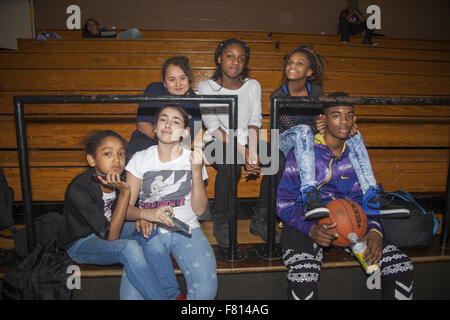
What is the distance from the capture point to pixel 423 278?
4.33ft

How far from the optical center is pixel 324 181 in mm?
1333

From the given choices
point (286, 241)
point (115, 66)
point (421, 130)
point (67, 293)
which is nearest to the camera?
point (67, 293)

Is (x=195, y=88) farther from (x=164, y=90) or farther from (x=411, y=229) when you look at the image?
(x=411, y=229)

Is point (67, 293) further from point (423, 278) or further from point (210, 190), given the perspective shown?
point (423, 278)

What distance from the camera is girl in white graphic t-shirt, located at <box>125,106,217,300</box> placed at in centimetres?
116

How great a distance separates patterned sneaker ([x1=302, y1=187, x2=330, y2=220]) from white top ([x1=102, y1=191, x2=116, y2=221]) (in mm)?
843

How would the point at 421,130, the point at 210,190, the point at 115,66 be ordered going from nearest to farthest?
1. the point at 210,190
2. the point at 421,130
3. the point at 115,66

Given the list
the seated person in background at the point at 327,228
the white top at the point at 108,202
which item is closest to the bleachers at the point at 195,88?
the seated person in background at the point at 327,228

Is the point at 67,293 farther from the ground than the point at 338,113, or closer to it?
closer to it

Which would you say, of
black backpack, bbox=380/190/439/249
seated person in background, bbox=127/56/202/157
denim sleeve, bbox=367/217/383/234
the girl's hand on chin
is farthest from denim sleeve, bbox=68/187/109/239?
black backpack, bbox=380/190/439/249

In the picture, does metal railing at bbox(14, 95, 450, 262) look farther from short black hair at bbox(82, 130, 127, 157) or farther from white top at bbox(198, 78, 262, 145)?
white top at bbox(198, 78, 262, 145)

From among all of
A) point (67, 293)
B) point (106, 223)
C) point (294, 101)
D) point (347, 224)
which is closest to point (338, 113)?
point (294, 101)

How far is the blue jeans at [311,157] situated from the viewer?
1.27 meters
